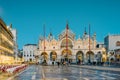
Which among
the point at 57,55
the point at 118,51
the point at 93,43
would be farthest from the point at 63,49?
the point at 118,51

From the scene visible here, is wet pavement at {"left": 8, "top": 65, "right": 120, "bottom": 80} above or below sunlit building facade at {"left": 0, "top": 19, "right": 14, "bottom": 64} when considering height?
below

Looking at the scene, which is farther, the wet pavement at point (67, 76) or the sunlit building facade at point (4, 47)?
the sunlit building facade at point (4, 47)

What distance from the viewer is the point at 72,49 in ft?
654

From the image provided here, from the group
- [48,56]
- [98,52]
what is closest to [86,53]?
[98,52]

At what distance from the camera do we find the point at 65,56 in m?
196

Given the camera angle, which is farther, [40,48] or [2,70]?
[40,48]

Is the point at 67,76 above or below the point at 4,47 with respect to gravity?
below

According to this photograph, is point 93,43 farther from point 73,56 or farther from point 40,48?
point 40,48

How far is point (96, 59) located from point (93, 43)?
9061mm

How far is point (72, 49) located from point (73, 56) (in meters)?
4.03

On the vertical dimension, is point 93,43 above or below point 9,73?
above

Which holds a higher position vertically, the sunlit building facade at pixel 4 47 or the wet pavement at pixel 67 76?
the sunlit building facade at pixel 4 47

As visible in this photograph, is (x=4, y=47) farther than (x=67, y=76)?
Yes

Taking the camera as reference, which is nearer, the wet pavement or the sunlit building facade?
the wet pavement
